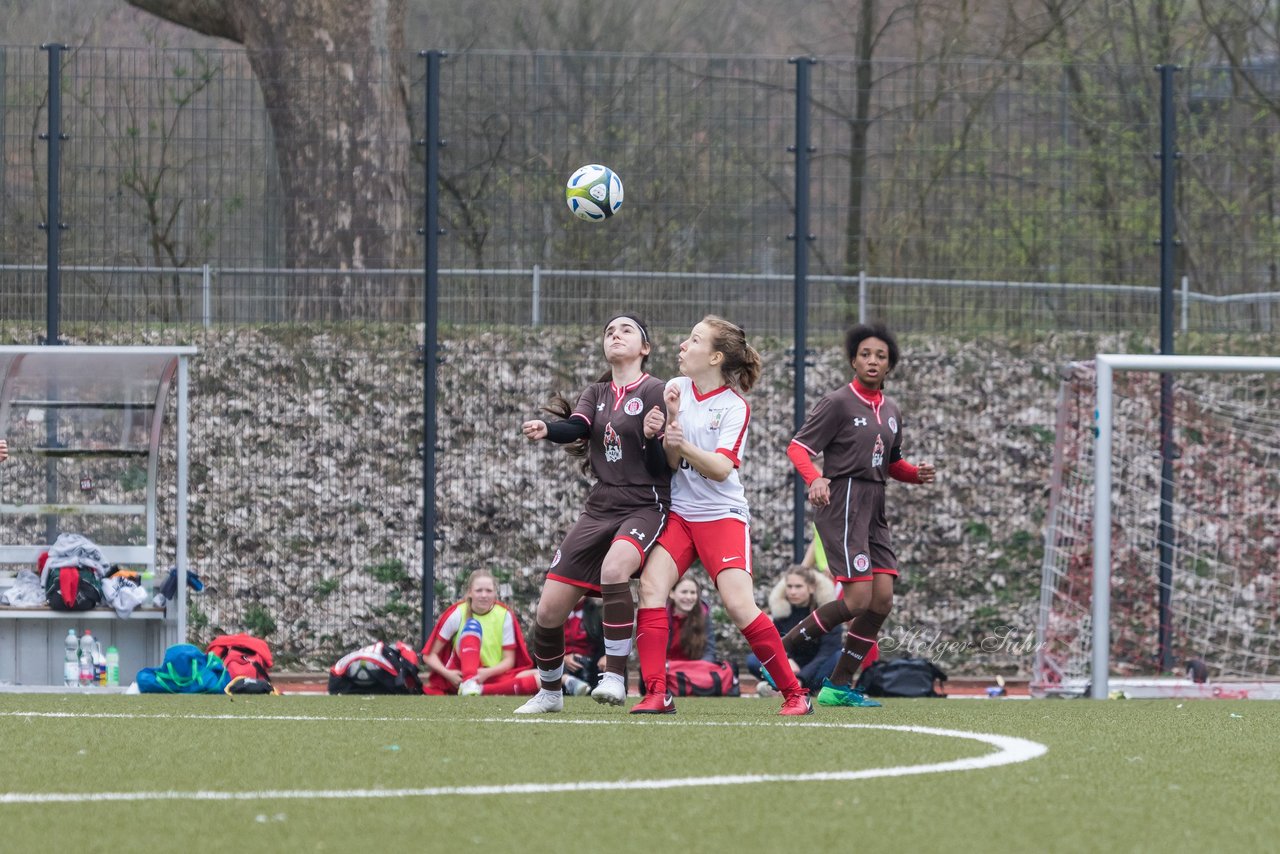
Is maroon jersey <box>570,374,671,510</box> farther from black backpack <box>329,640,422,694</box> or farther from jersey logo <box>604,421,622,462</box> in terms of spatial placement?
black backpack <box>329,640,422,694</box>

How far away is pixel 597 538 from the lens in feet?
25.5

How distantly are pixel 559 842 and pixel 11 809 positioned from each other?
4.85ft

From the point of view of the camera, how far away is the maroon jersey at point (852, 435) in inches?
359

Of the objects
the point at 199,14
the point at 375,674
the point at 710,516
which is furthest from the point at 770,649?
the point at 199,14

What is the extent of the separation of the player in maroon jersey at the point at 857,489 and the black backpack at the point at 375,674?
290 centimetres

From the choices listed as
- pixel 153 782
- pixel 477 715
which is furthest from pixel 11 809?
pixel 477 715

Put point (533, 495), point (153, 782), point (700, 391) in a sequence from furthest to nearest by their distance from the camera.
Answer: point (533, 495) < point (700, 391) < point (153, 782)

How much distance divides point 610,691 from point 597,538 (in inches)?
27.0

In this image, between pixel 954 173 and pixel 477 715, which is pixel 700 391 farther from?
pixel 954 173

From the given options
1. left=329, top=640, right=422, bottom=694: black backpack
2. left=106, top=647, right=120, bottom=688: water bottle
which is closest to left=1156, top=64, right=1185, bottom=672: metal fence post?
left=329, top=640, right=422, bottom=694: black backpack

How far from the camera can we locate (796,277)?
39.3ft

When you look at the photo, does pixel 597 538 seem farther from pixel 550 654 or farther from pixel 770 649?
pixel 770 649

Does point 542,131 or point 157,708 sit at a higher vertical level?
point 542,131

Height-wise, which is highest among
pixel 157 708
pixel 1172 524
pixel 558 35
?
pixel 558 35
